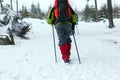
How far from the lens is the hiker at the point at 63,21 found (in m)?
8.27

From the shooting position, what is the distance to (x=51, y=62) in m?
8.55

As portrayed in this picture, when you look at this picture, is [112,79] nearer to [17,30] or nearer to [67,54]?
[67,54]

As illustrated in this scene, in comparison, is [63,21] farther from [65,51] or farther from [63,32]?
[65,51]

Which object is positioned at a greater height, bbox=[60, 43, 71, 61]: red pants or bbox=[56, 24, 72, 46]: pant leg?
bbox=[56, 24, 72, 46]: pant leg

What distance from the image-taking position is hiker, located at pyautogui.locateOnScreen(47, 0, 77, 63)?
27.1 ft

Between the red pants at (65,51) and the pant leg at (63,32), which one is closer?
the red pants at (65,51)

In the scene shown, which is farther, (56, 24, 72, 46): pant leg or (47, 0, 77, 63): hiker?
(56, 24, 72, 46): pant leg

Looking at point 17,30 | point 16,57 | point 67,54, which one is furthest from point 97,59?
point 17,30

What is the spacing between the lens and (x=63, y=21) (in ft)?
27.4

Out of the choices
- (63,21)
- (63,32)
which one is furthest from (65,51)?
(63,21)

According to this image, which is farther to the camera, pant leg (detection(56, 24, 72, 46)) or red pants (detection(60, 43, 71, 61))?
pant leg (detection(56, 24, 72, 46))

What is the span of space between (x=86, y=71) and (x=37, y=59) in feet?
7.66

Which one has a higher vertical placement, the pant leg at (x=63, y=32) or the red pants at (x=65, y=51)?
the pant leg at (x=63, y=32)

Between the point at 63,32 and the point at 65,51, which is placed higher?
the point at 63,32
